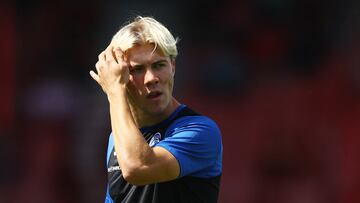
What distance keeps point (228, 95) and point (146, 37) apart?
173 inches

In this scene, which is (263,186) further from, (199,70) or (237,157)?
(199,70)

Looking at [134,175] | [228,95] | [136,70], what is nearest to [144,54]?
[136,70]

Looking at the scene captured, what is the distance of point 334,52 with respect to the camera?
7.65 meters

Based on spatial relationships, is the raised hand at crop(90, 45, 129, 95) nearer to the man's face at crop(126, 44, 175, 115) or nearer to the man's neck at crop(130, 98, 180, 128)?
the man's face at crop(126, 44, 175, 115)

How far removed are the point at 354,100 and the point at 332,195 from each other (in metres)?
0.90

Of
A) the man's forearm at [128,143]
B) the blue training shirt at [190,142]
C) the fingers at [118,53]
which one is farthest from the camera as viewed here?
the fingers at [118,53]

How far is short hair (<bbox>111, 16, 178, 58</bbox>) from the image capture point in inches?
128

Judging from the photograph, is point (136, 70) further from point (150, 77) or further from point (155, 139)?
point (155, 139)

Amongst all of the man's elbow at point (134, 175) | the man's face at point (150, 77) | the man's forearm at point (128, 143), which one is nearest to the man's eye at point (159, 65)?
the man's face at point (150, 77)

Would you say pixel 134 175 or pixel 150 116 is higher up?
pixel 150 116

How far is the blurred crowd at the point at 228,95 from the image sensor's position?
7434 millimetres

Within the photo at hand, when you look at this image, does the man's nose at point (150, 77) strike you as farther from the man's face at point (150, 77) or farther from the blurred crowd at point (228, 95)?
the blurred crowd at point (228, 95)

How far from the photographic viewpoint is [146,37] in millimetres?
3258

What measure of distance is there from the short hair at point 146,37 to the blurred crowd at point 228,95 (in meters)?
4.21
